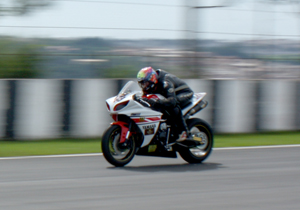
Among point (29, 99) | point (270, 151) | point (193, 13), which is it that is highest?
point (193, 13)

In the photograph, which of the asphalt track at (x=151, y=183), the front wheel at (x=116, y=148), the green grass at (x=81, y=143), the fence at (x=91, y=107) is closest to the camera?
the asphalt track at (x=151, y=183)

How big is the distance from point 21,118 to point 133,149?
3.40 m

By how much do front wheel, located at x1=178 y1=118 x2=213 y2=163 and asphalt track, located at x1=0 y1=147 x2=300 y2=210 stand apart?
0.13m

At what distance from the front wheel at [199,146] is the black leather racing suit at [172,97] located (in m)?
0.26

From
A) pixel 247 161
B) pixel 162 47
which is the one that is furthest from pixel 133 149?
pixel 162 47

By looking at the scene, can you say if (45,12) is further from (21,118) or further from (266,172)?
(266,172)

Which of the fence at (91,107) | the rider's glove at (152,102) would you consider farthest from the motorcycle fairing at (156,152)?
the fence at (91,107)

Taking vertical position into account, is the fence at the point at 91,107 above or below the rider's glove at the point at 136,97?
below

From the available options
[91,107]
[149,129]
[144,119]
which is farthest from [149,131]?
[91,107]

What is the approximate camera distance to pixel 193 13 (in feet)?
40.3

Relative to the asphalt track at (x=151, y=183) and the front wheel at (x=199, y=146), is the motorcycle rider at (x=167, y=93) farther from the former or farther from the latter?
the asphalt track at (x=151, y=183)

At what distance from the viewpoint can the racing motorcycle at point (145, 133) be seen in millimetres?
7484

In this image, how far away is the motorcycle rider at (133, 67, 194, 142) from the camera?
7703 millimetres

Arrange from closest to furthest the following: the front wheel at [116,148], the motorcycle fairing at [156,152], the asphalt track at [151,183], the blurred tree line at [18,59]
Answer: the asphalt track at [151,183] < the front wheel at [116,148] < the motorcycle fairing at [156,152] < the blurred tree line at [18,59]
